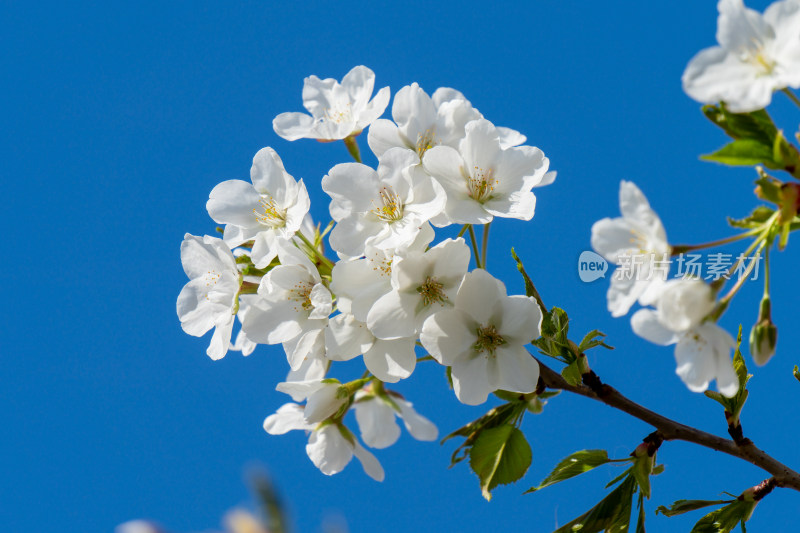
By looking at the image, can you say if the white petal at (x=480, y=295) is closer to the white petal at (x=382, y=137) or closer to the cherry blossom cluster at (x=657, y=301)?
the cherry blossom cluster at (x=657, y=301)

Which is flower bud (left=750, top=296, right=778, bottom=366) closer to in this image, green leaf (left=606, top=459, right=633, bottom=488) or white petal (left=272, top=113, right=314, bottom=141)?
green leaf (left=606, top=459, right=633, bottom=488)

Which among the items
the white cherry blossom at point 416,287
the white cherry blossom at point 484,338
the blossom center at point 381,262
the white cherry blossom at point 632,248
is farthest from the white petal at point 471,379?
the white cherry blossom at point 632,248

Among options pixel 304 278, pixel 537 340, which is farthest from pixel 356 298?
pixel 537 340

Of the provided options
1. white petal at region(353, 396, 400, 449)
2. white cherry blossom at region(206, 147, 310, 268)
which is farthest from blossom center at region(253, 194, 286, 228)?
white petal at region(353, 396, 400, 449)

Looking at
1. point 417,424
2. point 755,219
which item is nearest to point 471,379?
point 417,424

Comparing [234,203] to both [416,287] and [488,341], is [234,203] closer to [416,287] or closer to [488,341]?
[416,287]

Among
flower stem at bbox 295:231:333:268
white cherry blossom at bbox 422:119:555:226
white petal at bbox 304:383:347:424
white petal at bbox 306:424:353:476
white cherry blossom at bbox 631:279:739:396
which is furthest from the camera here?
white petal at bbox 306:424:353:476
